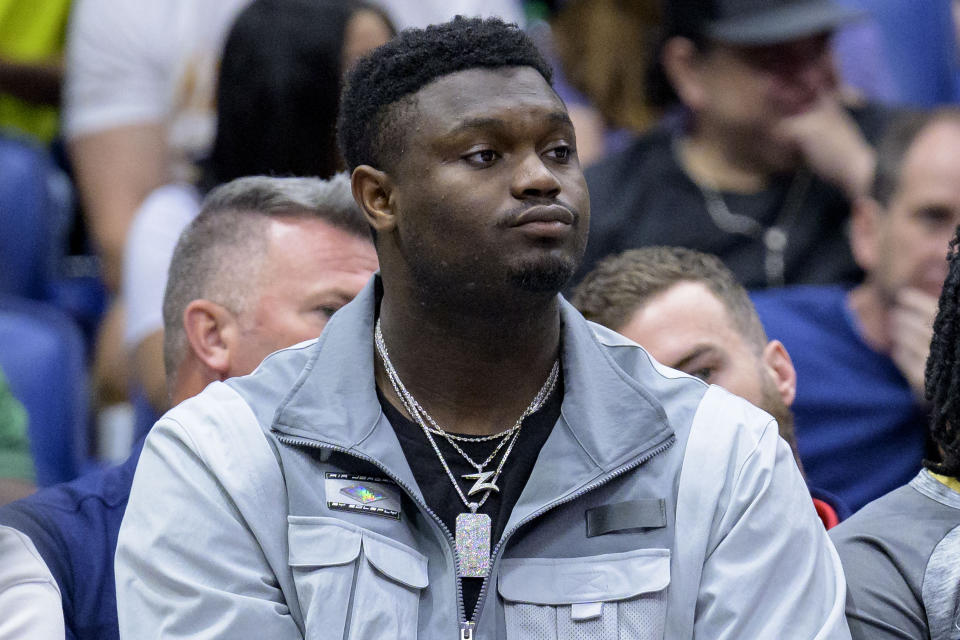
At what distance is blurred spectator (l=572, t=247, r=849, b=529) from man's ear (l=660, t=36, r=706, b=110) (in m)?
1.45

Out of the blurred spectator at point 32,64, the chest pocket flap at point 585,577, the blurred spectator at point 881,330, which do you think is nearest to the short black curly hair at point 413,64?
the chest pocket flap at point 585,577

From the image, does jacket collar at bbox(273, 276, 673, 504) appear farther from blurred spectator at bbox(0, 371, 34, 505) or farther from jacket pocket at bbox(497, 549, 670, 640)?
blurred spectator at bbox(0, 371, 34, 505)

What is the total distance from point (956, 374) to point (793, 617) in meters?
0.50

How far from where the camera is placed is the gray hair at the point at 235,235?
3094mm

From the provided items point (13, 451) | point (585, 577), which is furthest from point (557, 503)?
point (13, 451)

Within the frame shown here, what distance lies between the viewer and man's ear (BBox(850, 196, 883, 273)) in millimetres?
3951

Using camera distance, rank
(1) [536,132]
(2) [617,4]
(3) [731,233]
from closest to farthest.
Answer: (1) [536,132], (3) [731,233], (2) [617,4]

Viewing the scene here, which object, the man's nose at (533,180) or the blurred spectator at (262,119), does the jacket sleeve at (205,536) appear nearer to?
the man's nose at (533,180)

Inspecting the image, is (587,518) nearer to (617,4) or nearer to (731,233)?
(731,233)

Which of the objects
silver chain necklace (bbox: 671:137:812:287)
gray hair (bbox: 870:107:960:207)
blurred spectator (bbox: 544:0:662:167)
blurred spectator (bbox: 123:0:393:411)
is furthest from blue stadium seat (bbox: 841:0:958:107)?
blurred spectator (bbox: 123:0:393:411)

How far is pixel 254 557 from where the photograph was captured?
2199mm

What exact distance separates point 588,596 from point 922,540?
0.53 meters

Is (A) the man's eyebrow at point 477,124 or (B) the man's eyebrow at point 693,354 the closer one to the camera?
(A) the man's eyebrow at point 477,124

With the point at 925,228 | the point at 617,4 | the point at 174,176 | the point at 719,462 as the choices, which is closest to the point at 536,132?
the point at 719,462
